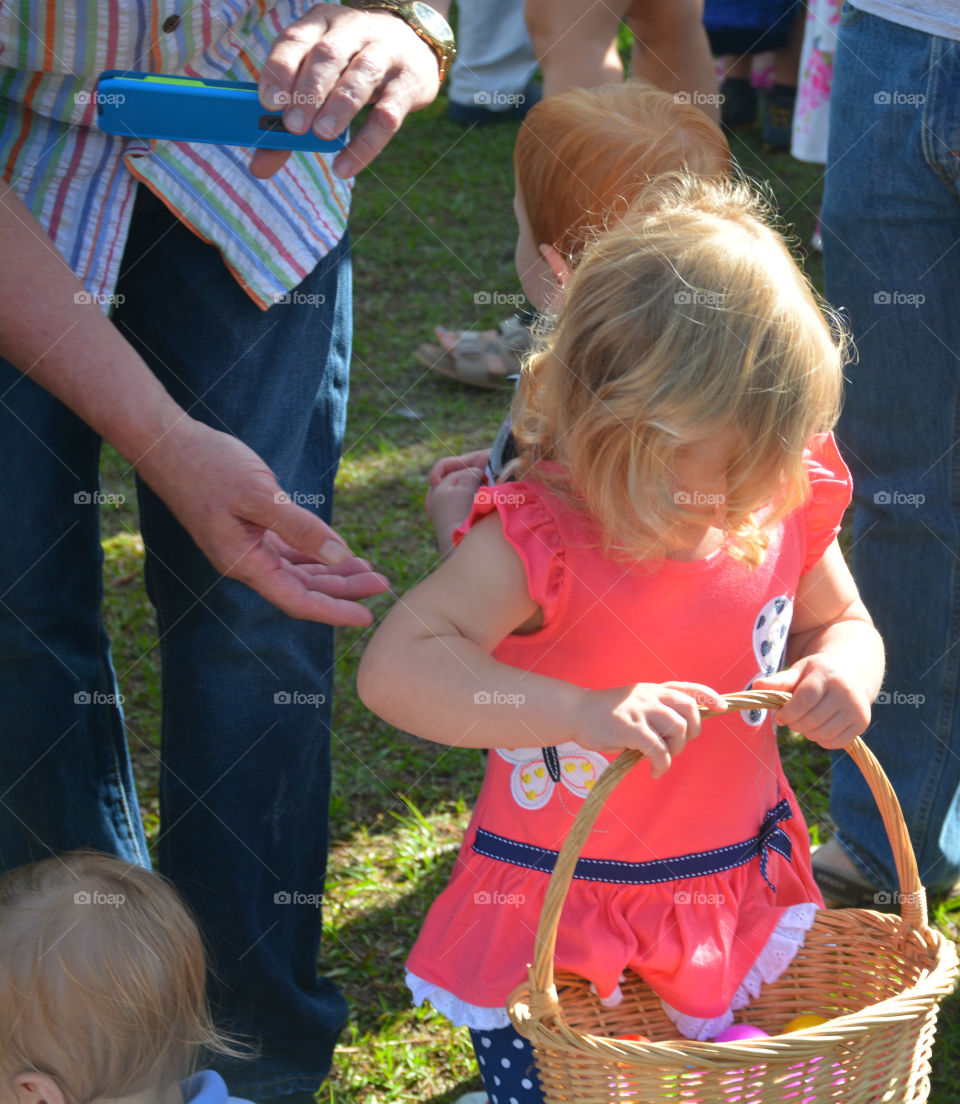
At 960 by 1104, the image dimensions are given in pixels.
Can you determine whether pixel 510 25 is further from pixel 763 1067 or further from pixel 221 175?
pixel 763 1067

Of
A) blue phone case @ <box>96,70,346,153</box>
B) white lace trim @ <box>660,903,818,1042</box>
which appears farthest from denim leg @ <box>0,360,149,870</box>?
white lace trim @ <box>660,903,818,1042</box>

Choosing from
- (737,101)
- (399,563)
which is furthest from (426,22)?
(737,101)

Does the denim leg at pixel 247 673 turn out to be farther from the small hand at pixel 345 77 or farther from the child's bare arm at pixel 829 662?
the child's bare arm at pixel 829 662

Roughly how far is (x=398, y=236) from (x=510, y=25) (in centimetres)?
147

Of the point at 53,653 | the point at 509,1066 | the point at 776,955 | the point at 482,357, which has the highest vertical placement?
the point at 53,653

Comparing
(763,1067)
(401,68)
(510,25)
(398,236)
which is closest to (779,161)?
(510,25)

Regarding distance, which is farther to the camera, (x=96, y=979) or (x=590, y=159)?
(x=590, y=159)

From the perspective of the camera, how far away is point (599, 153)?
156 centimetres

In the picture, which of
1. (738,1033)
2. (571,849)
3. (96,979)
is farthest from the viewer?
(738,1033)

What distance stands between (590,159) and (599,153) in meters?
0.01

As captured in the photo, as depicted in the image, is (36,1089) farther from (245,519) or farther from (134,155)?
(134,155)

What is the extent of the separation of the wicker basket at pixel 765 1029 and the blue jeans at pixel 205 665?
470 mm

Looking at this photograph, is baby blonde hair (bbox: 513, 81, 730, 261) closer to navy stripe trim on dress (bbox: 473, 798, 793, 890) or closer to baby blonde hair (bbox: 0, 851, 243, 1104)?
navy stripe trim on dress (bbox: 473, 798, 793, 890)

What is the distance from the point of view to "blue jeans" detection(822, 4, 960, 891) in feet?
5.35
